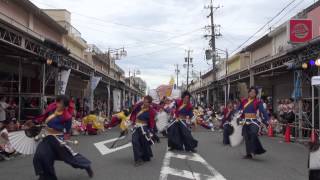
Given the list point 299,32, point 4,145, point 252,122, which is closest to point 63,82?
point 4,145

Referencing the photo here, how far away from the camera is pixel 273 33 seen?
116 feet

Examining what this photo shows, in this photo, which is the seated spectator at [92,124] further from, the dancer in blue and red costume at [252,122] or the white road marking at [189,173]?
the dancer in blue and red costume at [252,122]

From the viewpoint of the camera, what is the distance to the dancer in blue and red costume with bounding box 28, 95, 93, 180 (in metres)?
7.86

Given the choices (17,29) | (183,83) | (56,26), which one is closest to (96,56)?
(56,26)

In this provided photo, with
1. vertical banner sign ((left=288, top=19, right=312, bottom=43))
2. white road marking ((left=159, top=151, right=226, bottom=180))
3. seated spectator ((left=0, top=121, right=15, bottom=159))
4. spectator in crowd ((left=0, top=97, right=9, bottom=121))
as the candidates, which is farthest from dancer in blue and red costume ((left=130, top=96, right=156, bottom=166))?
vertical banner sign ((left=288, top=19, right=312, bottom=43))

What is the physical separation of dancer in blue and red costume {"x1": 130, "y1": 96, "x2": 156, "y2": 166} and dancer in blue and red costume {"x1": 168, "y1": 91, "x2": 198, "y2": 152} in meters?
2.33

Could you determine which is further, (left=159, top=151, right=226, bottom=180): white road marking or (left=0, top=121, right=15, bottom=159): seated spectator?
(left=0, top=121, right=15, bottom=159): seated spectator

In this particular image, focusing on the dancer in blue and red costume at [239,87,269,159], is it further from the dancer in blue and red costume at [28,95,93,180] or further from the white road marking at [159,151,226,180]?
the dancer in blue and red costume at [28,95,93,180]

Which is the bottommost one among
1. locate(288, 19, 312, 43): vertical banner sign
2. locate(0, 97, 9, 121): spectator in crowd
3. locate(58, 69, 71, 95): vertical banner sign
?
locate(0, 97, 9, 121): spectator in crowd

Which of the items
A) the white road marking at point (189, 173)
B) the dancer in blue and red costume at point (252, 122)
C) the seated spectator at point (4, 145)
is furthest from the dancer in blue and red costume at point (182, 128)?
the seated spectator at point (4, 145)

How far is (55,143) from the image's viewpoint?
821 centimetres

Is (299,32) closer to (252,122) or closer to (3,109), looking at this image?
(252,122)

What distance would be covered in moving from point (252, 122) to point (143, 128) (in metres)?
3.11

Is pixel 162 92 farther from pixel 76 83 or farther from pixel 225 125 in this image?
pixel 76 83
